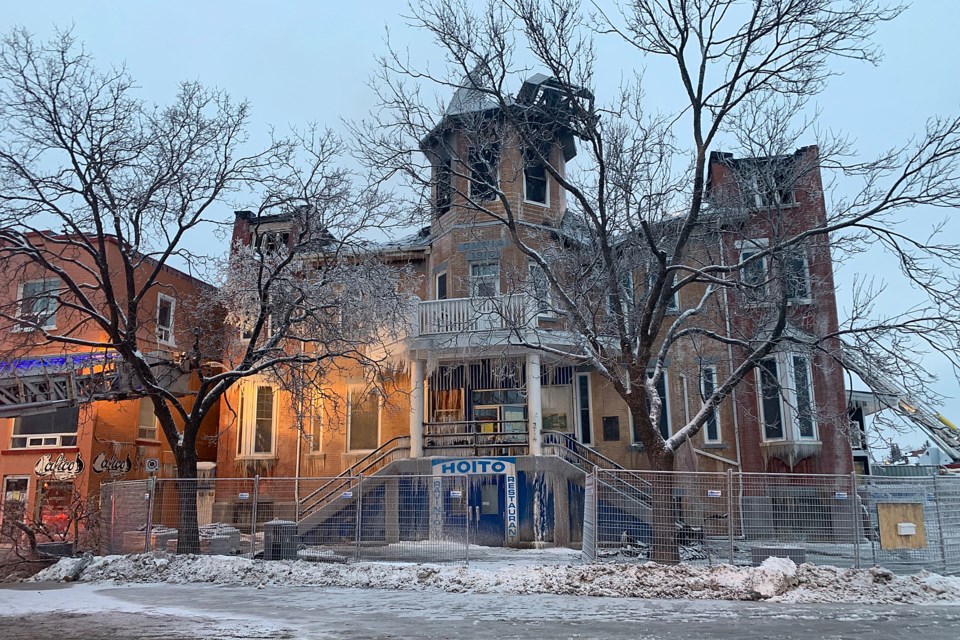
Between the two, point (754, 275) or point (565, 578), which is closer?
point (565, 578)

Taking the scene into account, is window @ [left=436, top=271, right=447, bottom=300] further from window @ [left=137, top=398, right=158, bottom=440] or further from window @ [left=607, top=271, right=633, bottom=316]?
window @ [left=137, top=398, right=158, bottom=440]

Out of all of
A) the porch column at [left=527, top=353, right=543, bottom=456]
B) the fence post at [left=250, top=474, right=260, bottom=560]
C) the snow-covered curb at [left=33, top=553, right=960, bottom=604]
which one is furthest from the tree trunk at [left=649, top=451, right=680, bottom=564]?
the fence post at [left=250, top=474, right=260, bottom=560]

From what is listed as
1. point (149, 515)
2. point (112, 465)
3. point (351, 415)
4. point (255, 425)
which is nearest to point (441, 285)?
point (351, 415)

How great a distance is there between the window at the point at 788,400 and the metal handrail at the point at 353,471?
9.92 metres

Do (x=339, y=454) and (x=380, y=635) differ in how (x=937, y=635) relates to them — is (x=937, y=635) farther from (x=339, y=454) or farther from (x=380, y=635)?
(x=339, y=454)

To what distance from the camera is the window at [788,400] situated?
20.0m

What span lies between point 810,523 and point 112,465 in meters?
20.0

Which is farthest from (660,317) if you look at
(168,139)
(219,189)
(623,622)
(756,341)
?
(168,139)

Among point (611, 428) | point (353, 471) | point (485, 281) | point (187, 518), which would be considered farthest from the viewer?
point (611, 428)

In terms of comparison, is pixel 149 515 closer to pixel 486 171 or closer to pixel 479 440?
pixel 479 440

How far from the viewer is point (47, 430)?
23.5 m

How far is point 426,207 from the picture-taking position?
52.0ft

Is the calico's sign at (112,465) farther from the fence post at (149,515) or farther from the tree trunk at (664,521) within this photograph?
the tree trunk at (664,521)

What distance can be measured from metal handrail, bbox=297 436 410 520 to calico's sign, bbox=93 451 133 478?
23.2 ft
